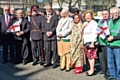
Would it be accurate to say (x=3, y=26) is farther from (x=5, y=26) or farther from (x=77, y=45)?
(x=77, y=45)

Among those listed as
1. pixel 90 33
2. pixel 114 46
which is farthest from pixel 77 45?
pixel 114 46

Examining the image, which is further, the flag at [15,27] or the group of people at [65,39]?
the flag at [15,27]

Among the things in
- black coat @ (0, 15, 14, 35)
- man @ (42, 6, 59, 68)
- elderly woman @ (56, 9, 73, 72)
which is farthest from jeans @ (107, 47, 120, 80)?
black coat @ (0, 15, 14, 35)

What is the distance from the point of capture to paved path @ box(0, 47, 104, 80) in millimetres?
7129

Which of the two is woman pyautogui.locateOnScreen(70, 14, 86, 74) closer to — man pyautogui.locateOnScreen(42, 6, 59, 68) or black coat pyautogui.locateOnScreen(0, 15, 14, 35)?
man pyautogui.locateOnScreen(42, 6, 59, 68)

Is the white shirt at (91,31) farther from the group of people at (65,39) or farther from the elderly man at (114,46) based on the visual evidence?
the elderly man at (114,46)

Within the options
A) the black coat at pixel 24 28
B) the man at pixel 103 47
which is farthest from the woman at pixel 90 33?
the black coat at pixel 24 28

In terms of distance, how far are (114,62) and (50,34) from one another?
2150mm

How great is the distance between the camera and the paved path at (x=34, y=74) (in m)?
7.13

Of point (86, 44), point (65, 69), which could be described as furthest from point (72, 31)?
point (65, 69)

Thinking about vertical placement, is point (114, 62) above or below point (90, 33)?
below

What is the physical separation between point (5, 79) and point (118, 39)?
323 cm

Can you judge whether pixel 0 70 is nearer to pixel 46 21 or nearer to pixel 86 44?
pixel 46 21

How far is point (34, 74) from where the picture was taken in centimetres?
757
